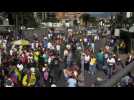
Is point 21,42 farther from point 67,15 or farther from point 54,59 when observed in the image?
point 67,15

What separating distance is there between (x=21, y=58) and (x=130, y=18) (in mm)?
4409

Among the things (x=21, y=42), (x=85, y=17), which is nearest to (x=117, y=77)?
(x=85, y=17)

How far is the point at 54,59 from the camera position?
1361 centimetres

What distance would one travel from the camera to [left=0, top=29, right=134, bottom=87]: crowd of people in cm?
1222

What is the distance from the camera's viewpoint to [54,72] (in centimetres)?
1298

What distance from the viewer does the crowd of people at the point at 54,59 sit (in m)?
12.2

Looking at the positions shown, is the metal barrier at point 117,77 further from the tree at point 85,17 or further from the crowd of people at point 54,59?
the tree at point 85,17

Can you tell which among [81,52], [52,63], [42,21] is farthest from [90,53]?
[42,21]

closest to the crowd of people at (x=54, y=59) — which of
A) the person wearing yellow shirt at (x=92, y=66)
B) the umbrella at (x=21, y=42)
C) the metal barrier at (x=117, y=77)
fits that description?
the person wearing yellow shirt at (x=92, y=66)

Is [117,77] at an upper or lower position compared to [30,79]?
upper

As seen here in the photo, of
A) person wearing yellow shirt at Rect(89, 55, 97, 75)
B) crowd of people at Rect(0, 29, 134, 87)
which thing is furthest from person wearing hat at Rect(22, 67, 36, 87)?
person wearing yellow shirt at Rect(89, 55, 97, 75)
